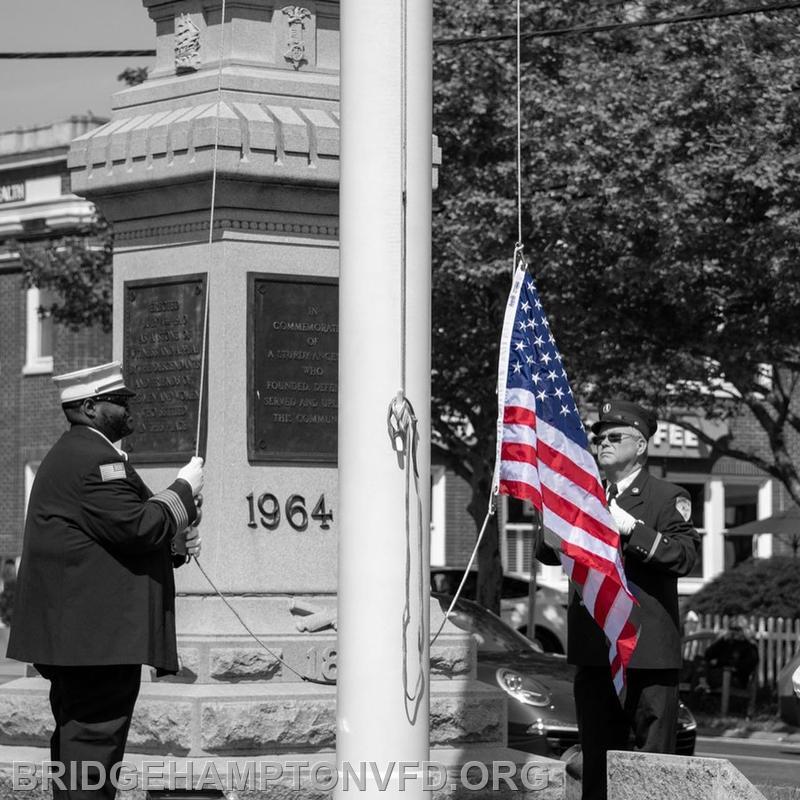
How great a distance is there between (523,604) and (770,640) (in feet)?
25.0

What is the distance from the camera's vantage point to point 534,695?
13.7 m

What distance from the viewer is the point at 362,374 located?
7199 millimetres

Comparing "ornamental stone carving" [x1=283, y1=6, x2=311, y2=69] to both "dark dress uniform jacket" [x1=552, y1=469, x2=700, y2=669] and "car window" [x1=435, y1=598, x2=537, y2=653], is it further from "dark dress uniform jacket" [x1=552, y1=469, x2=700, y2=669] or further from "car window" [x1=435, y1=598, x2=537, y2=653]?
"car window" [x1=435, y1=598, x2=537, y2=653]

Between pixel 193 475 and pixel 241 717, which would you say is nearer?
pixel 193 475

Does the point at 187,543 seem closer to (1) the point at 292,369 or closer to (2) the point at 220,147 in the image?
(1) the point at 292,369

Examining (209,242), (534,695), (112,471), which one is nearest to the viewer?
(112,471)

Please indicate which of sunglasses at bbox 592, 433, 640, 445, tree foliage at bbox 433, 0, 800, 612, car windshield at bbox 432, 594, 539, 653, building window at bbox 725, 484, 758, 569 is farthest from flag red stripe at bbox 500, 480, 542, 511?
building window at bbox 725, 484, 758, 569

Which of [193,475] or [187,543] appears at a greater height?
[193,475]

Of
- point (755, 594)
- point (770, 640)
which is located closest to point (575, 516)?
point (770, 640)

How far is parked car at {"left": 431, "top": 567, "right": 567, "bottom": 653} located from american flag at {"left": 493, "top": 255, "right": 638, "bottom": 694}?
2030 cm

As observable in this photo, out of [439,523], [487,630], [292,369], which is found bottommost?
[487,630]

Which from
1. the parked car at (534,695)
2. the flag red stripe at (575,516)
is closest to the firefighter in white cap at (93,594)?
the flag red stripe at (575,516)

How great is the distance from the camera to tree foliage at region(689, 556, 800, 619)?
80.5 ft

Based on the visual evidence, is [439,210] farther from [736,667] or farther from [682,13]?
[736,667]
